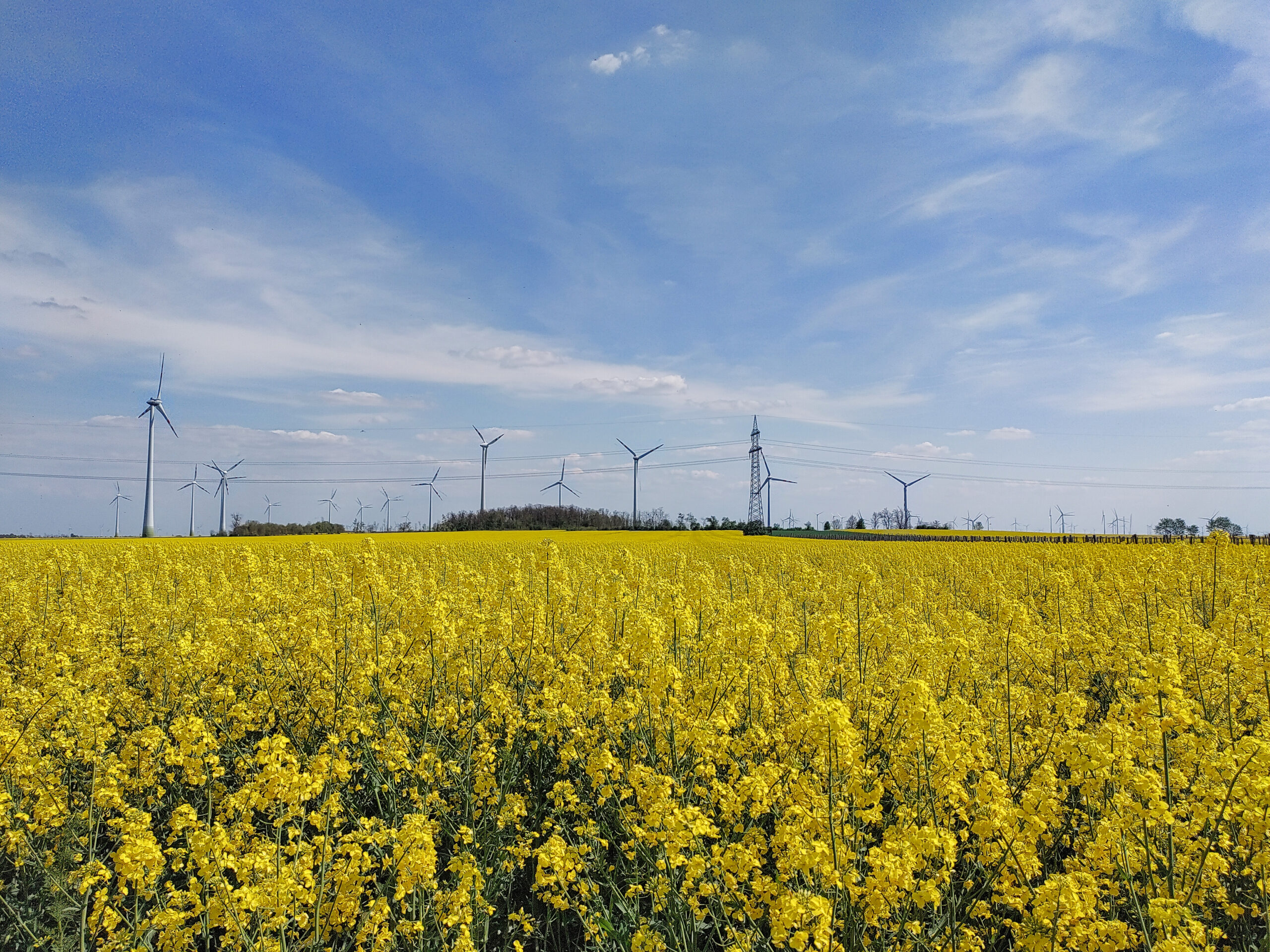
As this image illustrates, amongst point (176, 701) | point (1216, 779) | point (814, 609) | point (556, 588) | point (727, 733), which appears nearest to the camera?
point (1216, 779)

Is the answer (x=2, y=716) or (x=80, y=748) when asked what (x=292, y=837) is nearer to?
(x=80, y=748)

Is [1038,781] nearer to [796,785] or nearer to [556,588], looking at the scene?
[796,785]

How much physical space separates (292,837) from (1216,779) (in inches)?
223

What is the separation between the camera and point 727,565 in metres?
13.1

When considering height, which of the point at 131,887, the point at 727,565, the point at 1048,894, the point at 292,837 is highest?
the point at 727,565

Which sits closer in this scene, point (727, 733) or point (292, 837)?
point (292, 837)

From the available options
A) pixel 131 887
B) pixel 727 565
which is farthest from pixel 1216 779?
pixel 727 565

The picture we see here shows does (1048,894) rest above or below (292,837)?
above

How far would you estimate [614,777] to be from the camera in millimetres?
4340

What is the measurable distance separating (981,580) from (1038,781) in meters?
10.7

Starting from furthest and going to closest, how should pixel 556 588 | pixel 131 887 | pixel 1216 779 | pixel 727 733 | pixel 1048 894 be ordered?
pixel 556 588 → pixel 727 733 → pixel 131 887 → pixel 1216 779 → pixel 1048 894

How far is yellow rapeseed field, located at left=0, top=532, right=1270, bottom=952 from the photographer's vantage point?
3348 millimetres

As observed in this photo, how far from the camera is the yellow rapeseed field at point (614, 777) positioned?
335cm

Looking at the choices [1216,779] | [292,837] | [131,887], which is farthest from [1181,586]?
[131,887]
